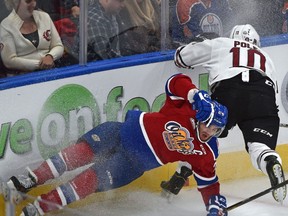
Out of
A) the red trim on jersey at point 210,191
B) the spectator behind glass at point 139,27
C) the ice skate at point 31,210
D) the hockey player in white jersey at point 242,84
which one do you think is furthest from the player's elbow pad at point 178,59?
the ice skate at point 31,210

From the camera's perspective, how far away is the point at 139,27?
16.0ft

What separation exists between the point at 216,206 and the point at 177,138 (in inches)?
14.6

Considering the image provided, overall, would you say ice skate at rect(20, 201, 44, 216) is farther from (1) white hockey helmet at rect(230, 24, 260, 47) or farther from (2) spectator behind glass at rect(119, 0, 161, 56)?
(1) white hockey helmet at rect(230, 24, 260, 47)

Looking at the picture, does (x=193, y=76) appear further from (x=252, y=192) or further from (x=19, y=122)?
(x=19, y=122)

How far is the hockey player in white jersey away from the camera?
4555 millimetres

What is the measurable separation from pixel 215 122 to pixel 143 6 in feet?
3.33

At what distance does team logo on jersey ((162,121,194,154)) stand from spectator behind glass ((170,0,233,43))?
863 mm

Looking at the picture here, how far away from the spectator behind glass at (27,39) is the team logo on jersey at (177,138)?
0.66 metres

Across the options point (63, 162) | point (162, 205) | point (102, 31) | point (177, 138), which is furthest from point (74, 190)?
point (102, 31)

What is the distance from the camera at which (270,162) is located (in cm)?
430

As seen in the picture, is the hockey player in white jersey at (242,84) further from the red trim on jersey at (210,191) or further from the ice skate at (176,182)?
the red trim on jersey at (210,191)

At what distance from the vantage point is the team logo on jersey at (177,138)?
14.1ft

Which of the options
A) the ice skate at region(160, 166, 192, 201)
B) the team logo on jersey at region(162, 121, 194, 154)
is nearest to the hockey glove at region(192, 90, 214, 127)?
the team logo on jersey at region(162, 121, 194, 154)

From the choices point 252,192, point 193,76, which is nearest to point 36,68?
point 193,76
